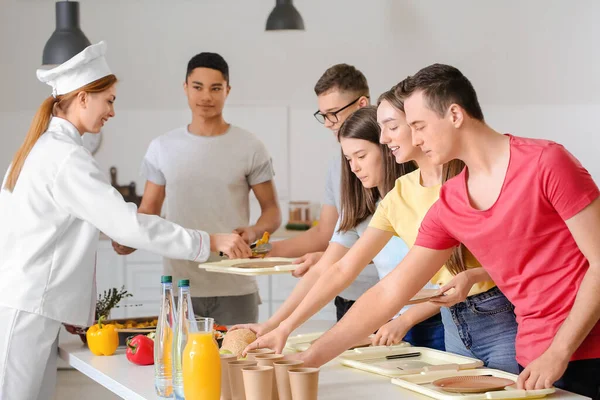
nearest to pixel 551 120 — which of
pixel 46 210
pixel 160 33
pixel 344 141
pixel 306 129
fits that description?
pixel 306 129

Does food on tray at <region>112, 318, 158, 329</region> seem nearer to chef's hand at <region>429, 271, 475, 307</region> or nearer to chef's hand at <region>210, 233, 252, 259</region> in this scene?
chef's hand at <region>210, 233, 252, 259</region>

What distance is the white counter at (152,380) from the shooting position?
1.79 m

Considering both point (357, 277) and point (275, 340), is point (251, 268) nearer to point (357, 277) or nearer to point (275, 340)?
point (357, 277)

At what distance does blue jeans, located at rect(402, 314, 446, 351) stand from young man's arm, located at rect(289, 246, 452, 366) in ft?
1.62

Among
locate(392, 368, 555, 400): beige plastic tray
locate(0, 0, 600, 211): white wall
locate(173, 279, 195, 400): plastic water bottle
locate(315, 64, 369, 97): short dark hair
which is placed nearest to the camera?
locate(392, 368, 555, 400): beige plastic tray

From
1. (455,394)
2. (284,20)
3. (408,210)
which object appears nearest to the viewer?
(455,394)

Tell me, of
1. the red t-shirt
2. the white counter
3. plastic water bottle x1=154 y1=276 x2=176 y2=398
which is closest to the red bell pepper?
the white counter

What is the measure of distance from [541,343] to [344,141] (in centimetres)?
98

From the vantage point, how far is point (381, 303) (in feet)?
6.36

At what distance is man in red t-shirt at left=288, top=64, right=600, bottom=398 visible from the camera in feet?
5.47

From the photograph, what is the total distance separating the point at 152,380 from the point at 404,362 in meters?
0.65

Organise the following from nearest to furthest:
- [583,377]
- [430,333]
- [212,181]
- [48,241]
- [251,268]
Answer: [583,377] → [430,333] → [48,241] → [251,268] → [212,181]

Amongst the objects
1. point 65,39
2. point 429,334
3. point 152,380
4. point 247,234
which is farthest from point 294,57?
point 152,380

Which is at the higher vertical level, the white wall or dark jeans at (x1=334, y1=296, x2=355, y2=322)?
the white wall
